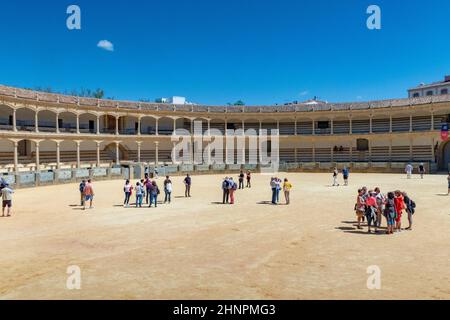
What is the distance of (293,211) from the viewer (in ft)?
49.0

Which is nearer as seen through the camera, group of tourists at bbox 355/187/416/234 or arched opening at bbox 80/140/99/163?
group of tourists at bbox 355/187/416/234

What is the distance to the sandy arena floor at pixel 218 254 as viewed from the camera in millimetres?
6434

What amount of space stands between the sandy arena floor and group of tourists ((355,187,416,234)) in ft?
1.80

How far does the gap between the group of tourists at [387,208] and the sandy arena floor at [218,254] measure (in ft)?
1.80

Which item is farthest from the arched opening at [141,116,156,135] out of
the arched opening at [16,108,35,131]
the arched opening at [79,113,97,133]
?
the arched opening at [16,108,35,131]

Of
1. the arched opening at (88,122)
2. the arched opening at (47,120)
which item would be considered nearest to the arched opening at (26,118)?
the arched opening at (47,120)

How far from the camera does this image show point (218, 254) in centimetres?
875

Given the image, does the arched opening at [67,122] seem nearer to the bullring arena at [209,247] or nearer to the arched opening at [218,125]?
the bullring arena at [209,247]

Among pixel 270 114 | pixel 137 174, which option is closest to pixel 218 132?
pixel 270 114

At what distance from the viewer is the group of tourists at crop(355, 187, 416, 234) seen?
1067cm

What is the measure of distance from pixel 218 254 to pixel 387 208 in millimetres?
5336

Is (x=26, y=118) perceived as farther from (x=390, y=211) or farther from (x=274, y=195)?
(x=390, y=211)

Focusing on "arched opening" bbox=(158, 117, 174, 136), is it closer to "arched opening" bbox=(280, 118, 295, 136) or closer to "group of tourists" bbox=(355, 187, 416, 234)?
"arched opening" bbox=(280, 118, 295, 136)

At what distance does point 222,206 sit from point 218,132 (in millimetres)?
32263
